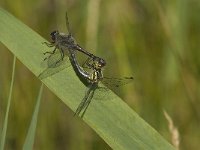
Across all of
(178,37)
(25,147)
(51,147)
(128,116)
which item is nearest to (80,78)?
(128,116)

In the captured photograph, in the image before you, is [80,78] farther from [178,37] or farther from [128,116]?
[178,37]

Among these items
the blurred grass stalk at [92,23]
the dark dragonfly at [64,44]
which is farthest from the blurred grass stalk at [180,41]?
the dark dragonfly at [64,44]

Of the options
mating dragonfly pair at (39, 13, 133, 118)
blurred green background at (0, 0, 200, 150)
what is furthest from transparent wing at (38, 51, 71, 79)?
blurred green background at (0, 0, 200, 150)

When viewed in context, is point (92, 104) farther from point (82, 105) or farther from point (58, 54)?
point (58, 54)

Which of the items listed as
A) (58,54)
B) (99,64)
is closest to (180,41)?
(99,64)

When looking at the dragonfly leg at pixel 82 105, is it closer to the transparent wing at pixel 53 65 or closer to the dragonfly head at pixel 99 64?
the transparent wing at pixel 53 65

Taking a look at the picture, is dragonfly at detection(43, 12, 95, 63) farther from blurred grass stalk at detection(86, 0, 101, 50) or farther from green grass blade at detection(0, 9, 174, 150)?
blurred grass stalk at detection(86, 0, 101, 50)

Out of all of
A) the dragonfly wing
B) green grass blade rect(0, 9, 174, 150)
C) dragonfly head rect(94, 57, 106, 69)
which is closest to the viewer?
green grass blade rect(0, 9, 174, 150)
